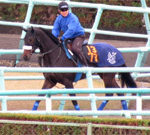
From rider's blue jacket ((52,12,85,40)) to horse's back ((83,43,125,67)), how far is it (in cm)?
27

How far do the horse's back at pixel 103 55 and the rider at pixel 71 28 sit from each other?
139 millimetres

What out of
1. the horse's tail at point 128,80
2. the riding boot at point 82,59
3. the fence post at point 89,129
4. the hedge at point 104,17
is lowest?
the fence post at point 89,129

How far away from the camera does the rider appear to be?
9.68 meters

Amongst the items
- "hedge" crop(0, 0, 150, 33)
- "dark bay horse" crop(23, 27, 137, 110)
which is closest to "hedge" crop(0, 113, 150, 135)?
"dark bay horse" crop(23, 27, 137, 110)

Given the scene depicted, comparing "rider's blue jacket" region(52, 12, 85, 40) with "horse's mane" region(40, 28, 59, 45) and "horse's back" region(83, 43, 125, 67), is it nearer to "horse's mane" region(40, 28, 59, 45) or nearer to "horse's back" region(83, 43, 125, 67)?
"horse's mane" region(40, 28, 59, 45)

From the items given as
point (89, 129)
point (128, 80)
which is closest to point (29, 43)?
point (128, 80)

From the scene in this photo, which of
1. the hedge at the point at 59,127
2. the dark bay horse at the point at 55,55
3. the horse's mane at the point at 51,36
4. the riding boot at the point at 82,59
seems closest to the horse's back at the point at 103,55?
the dark bay horse at the point at 55,55

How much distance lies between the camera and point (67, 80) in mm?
9742

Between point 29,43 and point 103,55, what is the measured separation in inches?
44.7

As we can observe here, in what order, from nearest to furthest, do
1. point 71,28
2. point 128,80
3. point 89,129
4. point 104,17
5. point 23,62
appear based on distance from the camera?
point 89,129 < point 71,28 < point 128,80 < point 23,62 < point 104,17

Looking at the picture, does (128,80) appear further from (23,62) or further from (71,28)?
(23,62)

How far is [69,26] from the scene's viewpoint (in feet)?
31.8

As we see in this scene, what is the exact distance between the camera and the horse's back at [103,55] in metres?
9.80

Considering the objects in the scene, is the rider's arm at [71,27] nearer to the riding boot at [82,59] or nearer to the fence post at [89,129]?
the riding boot at [82,59]
